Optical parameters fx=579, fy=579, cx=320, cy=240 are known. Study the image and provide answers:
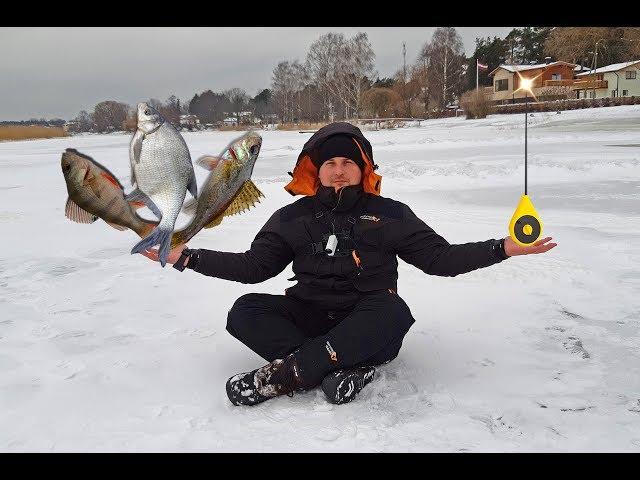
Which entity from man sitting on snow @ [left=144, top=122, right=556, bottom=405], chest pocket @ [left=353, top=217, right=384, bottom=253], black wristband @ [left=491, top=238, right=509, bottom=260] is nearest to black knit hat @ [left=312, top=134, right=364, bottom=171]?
man sitting on snow @ [left=144, top=122, right=556, bottom=405]

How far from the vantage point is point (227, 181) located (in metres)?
1.67

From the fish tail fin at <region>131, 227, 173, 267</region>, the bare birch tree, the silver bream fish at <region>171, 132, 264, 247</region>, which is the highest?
Result: the bare birch tree

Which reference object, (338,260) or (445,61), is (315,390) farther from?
(445,61)

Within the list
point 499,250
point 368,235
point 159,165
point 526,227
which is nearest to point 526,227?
point 526,227

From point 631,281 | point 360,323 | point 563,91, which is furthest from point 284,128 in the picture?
point 563,91

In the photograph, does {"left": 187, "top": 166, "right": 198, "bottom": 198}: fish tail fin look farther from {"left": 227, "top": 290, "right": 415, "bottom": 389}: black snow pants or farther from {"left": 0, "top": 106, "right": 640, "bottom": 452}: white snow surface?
{"left": 227, "top": 290, "right": 415, "bottom": 389}: black snow pants

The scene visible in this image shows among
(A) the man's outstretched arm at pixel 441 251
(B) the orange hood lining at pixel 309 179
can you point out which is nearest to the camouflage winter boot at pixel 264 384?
(A) the man's outstretched arm at pixel 441 251

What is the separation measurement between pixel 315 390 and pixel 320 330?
32cm

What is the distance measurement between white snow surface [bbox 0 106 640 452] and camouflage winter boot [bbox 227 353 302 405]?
0.04 metres

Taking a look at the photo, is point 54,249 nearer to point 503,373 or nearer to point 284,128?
point 503,373

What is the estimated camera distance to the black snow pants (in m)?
2.04

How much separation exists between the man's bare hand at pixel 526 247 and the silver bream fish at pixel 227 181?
0.94m

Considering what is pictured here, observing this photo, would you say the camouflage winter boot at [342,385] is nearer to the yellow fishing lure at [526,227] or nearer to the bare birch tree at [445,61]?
the yellow fishing lure at [526,227]

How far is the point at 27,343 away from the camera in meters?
2.60
